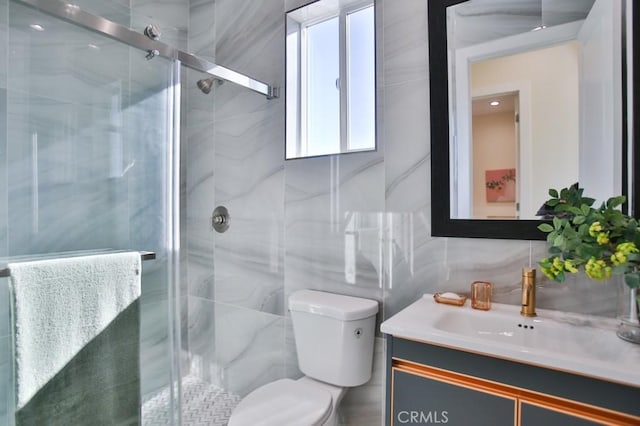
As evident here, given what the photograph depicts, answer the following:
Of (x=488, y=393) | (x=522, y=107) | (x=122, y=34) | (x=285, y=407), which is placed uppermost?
(x=122, y=34)

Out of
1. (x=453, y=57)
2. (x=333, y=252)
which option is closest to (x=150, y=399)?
(x=333, y=252)

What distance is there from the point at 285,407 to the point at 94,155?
1.15 m

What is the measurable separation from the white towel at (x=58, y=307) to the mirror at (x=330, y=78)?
0.96m

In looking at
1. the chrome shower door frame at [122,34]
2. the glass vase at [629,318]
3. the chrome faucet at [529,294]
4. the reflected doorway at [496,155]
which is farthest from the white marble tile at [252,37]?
the glass vase at [629,318]

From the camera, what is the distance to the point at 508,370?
0.91m

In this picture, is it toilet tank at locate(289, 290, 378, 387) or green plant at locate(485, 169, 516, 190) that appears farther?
toilet tank at locate(289, 290, 378, 387)

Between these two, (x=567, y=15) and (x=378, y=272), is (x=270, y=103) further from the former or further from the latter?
(x=567, y=15)

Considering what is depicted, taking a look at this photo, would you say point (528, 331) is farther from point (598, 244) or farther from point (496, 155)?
point (496, 155)

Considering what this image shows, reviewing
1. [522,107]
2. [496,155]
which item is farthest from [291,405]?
[522,107]

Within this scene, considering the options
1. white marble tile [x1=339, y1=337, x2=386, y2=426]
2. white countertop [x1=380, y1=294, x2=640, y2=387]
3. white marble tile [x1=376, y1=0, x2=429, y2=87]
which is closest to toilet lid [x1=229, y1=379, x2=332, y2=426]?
white marble tile [x1=339, y1=337, x2=386, y2=426]

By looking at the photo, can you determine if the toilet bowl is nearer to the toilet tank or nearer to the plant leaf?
the toilet tank

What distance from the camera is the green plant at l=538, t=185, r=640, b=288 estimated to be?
90cm

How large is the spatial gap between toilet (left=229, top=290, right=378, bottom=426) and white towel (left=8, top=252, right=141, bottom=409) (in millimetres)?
596

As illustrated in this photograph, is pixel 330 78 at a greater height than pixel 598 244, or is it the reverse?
pixel 330 78
